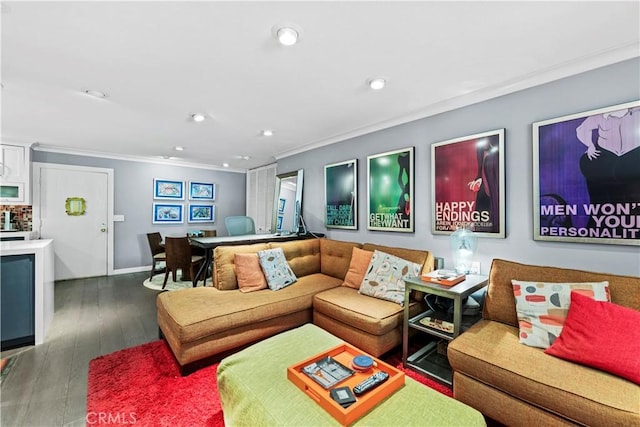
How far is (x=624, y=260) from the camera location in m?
1.82

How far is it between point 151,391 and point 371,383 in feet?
5.38

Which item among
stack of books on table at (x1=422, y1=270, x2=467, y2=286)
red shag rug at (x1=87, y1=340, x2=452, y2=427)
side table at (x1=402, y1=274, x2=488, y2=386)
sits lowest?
red shag rug at (x1=87, y1=340, x2=452, y2=427)

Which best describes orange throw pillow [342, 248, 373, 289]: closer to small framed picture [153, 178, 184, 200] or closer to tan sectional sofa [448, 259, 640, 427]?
tan sectional sofa [448, 259, 640, 427]

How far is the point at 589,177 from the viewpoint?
6.27 feet

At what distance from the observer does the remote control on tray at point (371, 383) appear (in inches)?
49.3

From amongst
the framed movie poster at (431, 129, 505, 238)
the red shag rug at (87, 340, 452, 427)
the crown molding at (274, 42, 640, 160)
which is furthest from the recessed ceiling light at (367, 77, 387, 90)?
the red shag rug at (87, 340, 452, 427)

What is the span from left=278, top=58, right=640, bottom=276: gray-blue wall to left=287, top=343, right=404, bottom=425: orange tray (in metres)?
1.61

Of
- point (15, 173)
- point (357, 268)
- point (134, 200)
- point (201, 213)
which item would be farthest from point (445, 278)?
point (15, 173)

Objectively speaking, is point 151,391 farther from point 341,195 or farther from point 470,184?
point 470,184

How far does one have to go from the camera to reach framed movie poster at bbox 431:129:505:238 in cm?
234

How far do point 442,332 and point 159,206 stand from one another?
5792 mm

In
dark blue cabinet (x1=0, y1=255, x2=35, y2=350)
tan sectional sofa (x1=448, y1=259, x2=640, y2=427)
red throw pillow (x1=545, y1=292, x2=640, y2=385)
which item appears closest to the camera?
tan sectional sofa (x1=448, y1=259, x2=640, y2=427)

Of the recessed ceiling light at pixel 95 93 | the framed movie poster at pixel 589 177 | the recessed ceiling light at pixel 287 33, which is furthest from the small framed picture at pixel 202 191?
the framed movie poster at pixel 589 177

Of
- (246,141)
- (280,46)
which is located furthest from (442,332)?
(246,141)
